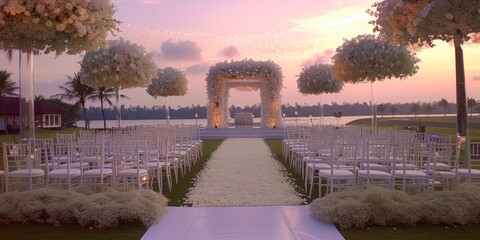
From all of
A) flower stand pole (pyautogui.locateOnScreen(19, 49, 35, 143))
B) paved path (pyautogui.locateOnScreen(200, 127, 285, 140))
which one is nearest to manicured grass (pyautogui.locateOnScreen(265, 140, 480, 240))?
flower stand pole (pyautogui.locateOnScreen(19, 49, 35, 143))

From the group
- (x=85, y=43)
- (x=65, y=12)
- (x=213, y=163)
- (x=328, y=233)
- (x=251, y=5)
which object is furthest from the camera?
(x=251, y=5)

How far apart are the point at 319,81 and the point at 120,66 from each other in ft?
48.3

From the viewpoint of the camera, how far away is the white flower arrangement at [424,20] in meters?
7.01

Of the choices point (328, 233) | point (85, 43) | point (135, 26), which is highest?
point (135, 26)

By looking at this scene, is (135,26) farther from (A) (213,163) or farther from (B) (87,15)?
(B) (87,15)

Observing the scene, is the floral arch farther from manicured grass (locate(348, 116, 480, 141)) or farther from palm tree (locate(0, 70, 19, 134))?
palm tree (locate(0, 70, 19, 134))

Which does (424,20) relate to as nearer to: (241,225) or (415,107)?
(241,225)

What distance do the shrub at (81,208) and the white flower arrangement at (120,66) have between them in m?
9.31

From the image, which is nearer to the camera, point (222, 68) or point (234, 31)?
point (234, 31)

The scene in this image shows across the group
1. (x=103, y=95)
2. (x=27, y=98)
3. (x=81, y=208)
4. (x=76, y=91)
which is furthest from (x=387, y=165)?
(x=76, y=91)

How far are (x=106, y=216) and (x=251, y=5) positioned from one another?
34.0 feet

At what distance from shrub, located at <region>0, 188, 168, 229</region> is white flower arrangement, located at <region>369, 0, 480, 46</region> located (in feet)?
15.6

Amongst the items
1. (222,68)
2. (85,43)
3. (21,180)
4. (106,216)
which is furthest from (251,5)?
(222,68)

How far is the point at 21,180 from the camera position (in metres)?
8.16
